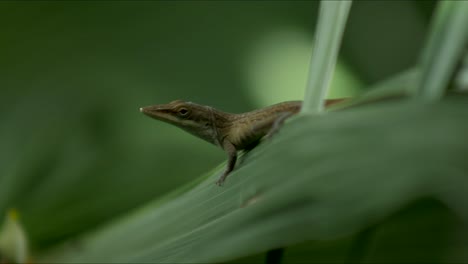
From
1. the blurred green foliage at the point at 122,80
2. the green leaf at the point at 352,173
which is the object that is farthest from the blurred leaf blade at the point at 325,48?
the blurred green foliage at the point at 122,80

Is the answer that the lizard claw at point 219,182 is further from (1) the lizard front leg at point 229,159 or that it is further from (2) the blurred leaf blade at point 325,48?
(2) the blurred leaf blade at point 325,48

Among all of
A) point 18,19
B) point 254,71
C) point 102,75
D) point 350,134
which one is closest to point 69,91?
point 102,75

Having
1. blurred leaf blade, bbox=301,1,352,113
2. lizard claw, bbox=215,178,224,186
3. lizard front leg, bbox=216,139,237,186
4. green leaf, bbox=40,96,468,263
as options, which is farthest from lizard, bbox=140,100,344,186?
Result: green leaf, bbox=40,96,468,263

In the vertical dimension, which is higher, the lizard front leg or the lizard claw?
the lizard claw

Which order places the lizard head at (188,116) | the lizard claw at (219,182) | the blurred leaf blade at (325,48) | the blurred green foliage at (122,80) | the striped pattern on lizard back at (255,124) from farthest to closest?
the blurred green foliage at (122,80)
the lizard head at (188,116)
the striped pattern on lizard back at (255,124)
the lizard claw at (219,182)
the blurred leaf blade at (325,48)

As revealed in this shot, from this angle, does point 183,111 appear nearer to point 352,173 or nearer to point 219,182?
point 219,182

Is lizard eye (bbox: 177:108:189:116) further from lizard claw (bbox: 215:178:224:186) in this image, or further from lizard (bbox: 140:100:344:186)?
lizard claw (bbox: 215:178:224:186)

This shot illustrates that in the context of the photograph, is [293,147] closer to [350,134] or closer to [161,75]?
[350,134]
